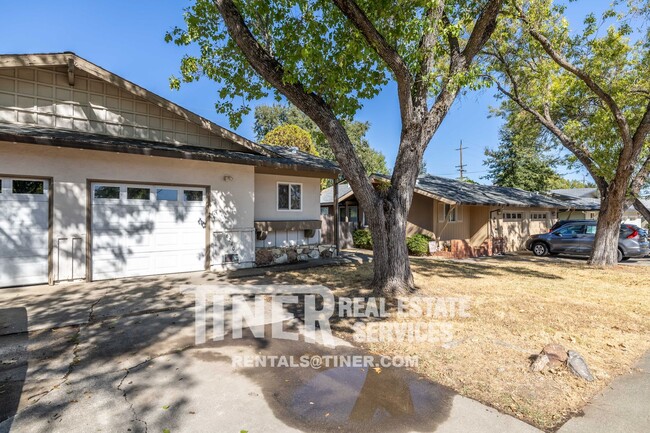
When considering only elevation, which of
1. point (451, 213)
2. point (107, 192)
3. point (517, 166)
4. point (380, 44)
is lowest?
point (451, 213)

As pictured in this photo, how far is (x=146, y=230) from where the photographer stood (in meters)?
8.41

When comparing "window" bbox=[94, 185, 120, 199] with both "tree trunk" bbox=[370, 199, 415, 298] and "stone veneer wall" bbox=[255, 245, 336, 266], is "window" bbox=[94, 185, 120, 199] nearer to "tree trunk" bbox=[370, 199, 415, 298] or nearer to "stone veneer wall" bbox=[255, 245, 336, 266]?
"stone veneer wall" bbox=[255, 245, 336, 266]

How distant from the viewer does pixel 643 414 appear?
2928 mm

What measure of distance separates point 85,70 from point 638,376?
11.3m

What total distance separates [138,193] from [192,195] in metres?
1.31

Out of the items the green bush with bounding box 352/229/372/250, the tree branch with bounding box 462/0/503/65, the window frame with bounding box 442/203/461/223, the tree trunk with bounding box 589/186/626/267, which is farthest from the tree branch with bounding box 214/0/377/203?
the green bush with bounding box 352/229/372/250

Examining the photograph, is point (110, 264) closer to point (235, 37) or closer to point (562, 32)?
point (235, 37)

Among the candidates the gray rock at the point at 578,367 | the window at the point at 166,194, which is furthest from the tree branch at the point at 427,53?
the window at the point at 166,194

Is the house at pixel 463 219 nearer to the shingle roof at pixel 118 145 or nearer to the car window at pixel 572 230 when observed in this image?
the car window at pixel 572 230

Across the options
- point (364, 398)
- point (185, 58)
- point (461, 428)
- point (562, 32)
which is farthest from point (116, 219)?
point (562, 32)

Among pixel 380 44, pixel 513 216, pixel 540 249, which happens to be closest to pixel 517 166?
pixel 513 216

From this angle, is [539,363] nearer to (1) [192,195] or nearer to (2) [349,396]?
→ (2) [349,396]

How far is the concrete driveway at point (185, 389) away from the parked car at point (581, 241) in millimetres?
13848

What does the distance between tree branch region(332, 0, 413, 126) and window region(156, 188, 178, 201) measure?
19.6 feet
